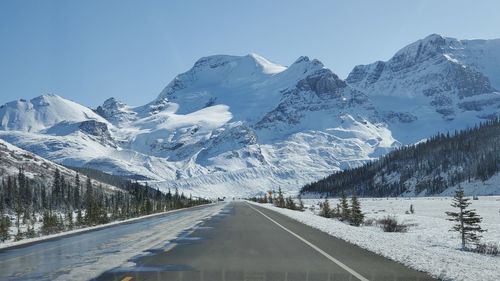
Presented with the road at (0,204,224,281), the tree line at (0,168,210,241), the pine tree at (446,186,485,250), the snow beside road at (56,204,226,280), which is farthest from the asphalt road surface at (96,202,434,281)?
the tree line at (0,168,210,241)

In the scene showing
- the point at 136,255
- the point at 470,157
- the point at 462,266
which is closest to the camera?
the point at 462,266

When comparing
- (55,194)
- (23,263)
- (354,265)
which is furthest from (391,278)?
(55,194)

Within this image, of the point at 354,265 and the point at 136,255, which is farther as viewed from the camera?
the point at 136,255

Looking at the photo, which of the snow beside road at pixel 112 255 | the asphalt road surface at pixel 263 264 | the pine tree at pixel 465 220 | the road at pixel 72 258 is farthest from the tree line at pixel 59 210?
the pine tree at pixel 465 220

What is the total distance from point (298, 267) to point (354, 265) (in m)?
1.56

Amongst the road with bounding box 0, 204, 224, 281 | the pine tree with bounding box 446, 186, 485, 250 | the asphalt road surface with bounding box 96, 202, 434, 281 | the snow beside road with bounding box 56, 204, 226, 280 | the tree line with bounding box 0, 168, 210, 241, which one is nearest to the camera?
the asphalt road surface with bounding box 96, 202, 434, 281

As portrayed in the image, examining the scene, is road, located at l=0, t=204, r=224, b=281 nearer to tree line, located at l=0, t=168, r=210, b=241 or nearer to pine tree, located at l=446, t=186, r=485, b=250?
tree line, located at l=0, t=168, r=210, b=241

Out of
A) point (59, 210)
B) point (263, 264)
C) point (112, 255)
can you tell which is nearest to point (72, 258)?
point (112, 255)

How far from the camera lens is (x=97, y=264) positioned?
50.3ft

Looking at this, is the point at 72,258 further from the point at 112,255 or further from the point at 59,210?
the point at 59,210

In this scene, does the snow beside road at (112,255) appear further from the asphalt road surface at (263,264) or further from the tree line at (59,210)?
the tree line at (59,210)

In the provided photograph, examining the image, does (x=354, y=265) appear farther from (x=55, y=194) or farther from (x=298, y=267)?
(x=55, y=194)

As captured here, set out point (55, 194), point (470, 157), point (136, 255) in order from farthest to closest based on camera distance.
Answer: point (470, 157) < point (55, 194) < point (136, 255)

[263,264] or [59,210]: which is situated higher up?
[59,210]
